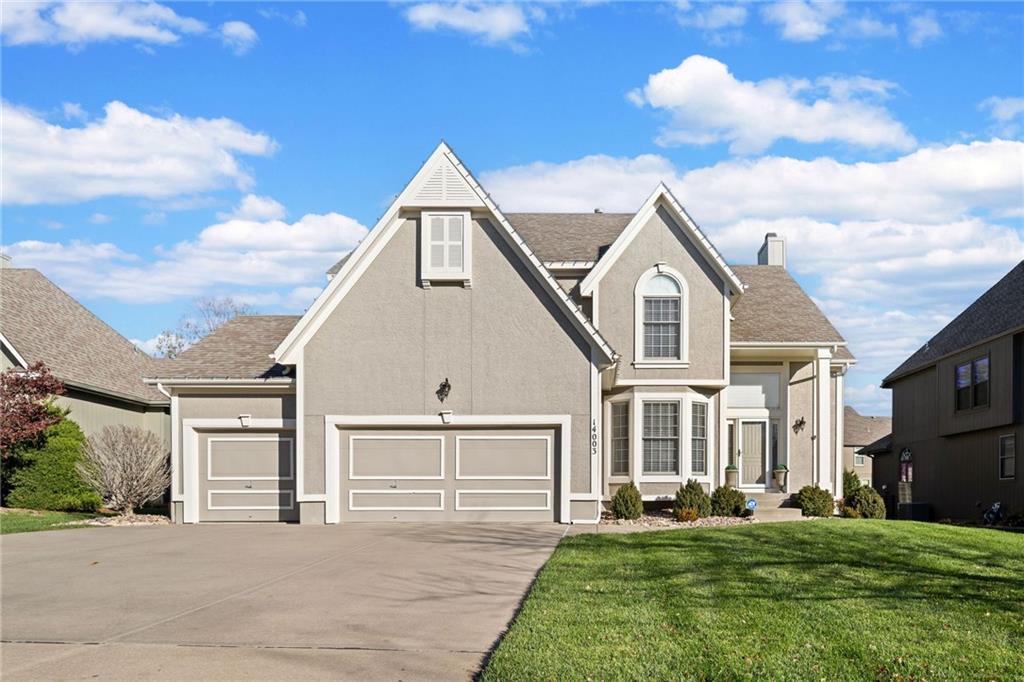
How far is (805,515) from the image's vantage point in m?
23.9

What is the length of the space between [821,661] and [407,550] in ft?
29.5

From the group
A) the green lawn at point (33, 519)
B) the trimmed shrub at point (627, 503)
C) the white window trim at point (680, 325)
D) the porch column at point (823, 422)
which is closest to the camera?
the green lawn at point (33, 519)

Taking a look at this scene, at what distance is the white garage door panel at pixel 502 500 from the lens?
2155cm

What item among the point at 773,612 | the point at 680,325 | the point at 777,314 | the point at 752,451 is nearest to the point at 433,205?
the point at 680,325

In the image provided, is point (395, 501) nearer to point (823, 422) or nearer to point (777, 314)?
point (823, 422)

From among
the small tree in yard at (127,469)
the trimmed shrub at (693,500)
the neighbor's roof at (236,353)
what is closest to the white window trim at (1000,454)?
the trimmed shrub at (693,500)

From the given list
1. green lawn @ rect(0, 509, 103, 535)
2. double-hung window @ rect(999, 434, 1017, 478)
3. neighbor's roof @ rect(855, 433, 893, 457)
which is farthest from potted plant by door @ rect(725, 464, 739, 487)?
neighbor's roof @ rect(855, 433, 893, 457)

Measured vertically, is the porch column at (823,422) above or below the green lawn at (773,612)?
above

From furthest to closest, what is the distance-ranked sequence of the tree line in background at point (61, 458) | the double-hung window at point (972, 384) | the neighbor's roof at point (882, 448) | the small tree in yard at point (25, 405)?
the neighbor's roof at point (882, 448)
the double-hung window at point (972, 384)
the small tree in yard at point (25, 405)
the tree line in background at point (61, 458)

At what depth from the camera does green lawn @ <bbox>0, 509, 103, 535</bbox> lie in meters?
21.2

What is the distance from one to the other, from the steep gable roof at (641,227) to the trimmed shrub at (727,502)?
4817 millimetres

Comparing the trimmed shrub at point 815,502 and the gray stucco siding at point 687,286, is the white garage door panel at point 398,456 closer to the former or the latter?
the gray stucco siding at point 687,286

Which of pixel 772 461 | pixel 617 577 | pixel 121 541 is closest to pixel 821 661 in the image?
pixel 617 577

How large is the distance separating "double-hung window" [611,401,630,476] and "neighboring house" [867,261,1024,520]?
11045 millimetres
